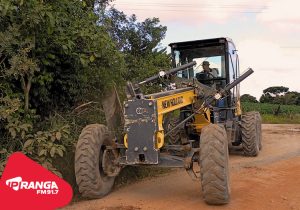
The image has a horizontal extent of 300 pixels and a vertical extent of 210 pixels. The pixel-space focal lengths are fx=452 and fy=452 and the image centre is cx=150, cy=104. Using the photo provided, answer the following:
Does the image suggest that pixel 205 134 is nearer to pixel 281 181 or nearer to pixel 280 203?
pixel 280 203

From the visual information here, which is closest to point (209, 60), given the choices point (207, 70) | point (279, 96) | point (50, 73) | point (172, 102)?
point (207, 70)

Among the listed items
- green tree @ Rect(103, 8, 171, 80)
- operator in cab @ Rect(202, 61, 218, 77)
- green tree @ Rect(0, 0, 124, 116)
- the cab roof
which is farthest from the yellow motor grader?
green tree @ Rect(103, 8, 171, 80)

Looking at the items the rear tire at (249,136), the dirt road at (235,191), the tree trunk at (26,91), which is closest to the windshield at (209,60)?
the rear tire at (249,136)

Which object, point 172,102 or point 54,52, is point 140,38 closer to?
point 54,52

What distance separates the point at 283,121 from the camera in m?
24.3

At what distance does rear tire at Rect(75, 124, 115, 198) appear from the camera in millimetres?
6693

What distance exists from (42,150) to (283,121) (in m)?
19.4

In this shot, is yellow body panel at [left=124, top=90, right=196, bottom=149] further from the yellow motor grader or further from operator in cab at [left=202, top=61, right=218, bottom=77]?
operator in cab at [left=202, top=61, right=218, bottom=77]

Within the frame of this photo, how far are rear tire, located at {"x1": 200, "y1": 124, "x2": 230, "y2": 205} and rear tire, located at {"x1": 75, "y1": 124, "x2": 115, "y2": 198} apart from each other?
162cm

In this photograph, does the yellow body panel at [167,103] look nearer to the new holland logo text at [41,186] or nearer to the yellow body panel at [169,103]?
the yellow body panel at [169,103]

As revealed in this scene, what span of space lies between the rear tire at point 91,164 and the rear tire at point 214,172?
1.62 metres

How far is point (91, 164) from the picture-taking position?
672 cm

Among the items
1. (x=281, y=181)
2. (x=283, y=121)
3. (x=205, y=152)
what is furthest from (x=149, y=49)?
(x=283, y=121)

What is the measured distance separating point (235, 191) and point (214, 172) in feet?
4.13
